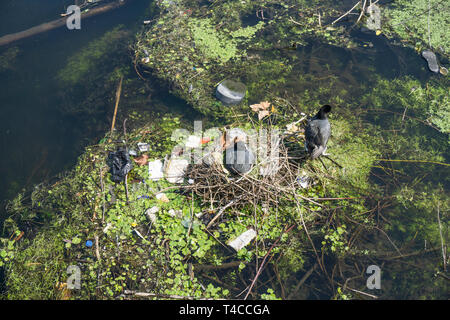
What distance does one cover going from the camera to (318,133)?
3500 millimetres

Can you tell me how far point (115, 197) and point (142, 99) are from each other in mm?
1871

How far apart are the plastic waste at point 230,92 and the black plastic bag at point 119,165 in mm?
1725

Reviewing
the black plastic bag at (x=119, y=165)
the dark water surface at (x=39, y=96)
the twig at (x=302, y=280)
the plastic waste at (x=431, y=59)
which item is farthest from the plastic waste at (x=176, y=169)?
the plastic waste at (x=431, y=59)

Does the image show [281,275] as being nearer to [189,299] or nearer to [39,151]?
[189,299]

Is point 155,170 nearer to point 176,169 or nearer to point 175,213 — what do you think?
point 176,169

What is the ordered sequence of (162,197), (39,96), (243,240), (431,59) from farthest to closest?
1. (431,59)
2. (39,96)
3. (162,197)
4. (243,240)

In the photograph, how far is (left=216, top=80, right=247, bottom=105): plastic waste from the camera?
458 centimetres

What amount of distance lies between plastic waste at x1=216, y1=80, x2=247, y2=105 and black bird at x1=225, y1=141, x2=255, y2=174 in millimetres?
1167

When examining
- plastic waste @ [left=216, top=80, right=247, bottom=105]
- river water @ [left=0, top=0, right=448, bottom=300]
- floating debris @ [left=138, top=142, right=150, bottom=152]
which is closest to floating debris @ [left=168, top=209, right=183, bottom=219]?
floating debris @ [left=138, top=142, right=150, bottom=152]

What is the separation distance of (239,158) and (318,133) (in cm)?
101

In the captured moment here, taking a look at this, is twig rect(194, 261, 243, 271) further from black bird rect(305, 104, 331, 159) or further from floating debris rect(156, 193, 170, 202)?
black bird rect(305, 104, 331, 159)

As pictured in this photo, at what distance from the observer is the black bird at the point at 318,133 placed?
3.47 meters

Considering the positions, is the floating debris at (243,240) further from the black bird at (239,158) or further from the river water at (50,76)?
the river water at (50,76)

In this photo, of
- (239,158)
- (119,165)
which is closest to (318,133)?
(239,158)
